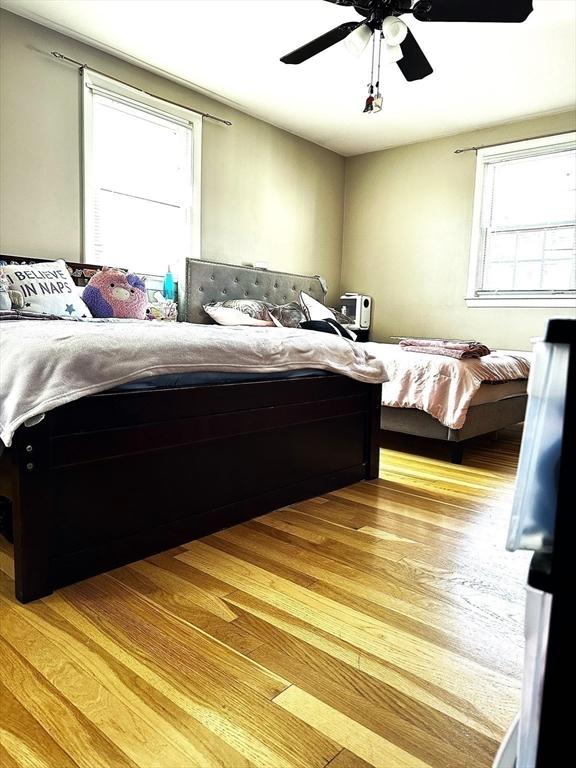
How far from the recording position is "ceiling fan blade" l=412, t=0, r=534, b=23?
2324mm

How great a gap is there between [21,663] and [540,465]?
1181 millimetres

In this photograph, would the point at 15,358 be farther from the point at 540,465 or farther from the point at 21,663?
the point at 540,465

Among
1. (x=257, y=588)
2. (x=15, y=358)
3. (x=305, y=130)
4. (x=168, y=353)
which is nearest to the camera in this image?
(x=15, y=358)

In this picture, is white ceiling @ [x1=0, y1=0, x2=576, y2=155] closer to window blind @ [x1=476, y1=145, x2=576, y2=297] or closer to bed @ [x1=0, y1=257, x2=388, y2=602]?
window blind @ [x1=476, y1=145, x2=576, y2=297]

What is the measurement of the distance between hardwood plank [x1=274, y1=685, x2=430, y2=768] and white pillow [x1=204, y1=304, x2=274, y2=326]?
9.20ft

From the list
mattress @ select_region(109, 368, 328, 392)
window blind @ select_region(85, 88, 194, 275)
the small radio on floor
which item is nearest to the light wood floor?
mattress @ select_region(109, 368, 328, 392)

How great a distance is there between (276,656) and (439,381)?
2.20 m

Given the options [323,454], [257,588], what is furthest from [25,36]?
[257,588]

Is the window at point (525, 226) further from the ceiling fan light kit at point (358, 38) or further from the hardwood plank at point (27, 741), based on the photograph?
the hardwood plank at point (27, 741)

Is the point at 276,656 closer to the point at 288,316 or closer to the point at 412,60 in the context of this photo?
the point at 288,316

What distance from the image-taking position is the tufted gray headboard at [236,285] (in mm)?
4137

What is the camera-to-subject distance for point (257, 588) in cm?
156

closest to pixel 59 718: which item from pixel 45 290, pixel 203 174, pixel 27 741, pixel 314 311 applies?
pixel 27 741

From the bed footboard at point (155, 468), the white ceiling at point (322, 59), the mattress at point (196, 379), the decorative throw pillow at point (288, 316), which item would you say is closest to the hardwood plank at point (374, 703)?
the bed footboard at point (155, 468)
